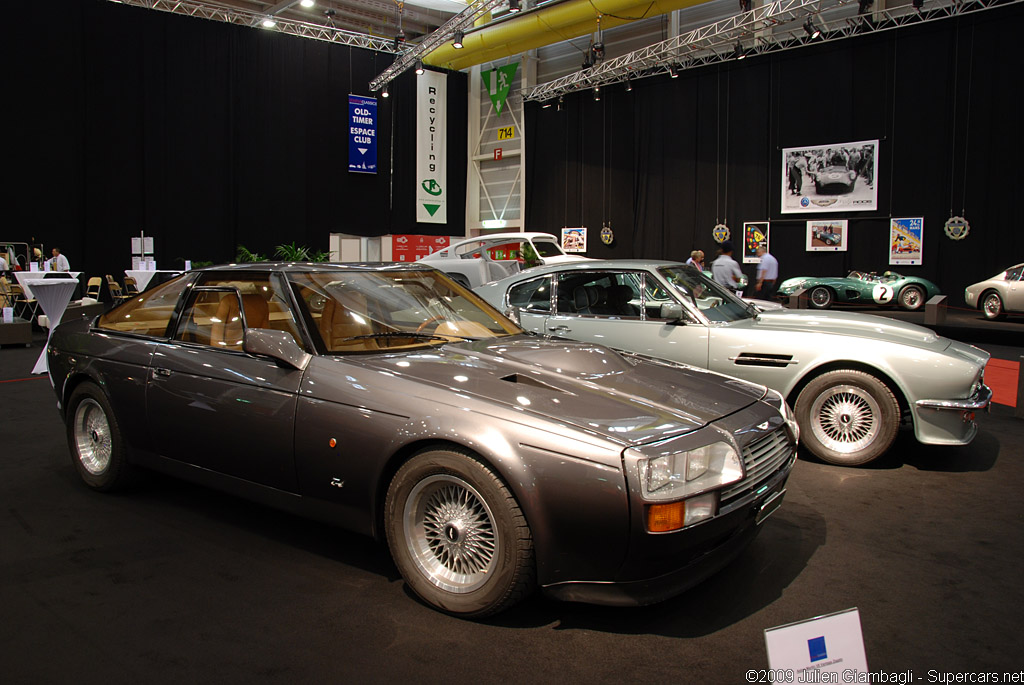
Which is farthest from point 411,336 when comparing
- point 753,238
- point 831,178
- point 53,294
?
point 753,238

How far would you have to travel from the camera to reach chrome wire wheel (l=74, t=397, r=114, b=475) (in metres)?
3.83

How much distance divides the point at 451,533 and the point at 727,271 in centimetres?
764

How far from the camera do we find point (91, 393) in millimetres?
3811

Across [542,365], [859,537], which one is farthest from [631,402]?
[859,537]

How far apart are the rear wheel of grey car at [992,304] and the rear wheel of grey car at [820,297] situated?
2.98m

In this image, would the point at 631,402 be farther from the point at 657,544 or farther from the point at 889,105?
the point at 889,105

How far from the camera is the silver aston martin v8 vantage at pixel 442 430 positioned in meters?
2.29

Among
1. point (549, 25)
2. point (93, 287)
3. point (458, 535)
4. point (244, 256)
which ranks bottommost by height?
point (458, 535)

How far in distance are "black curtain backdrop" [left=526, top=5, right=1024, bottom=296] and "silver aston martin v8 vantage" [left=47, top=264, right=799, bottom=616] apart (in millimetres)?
13673

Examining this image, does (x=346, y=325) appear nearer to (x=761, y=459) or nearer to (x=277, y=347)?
(x=277, y=347)

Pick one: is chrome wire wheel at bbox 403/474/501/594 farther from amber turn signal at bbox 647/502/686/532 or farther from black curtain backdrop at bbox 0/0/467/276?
black curtain backdrop at bbox 0/0/467/276

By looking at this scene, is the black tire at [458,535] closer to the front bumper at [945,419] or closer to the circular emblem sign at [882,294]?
the front bumper at [945,419]

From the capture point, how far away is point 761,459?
104 inches

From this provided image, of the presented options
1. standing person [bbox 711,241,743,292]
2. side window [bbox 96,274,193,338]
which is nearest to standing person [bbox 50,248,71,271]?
side window [bbox 96,274,193,338]
